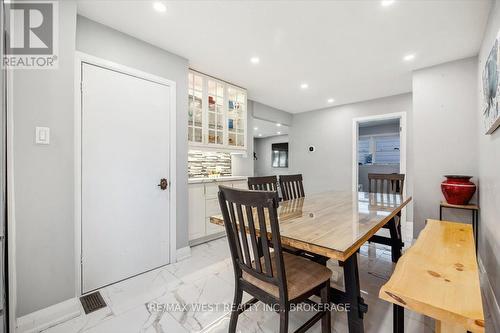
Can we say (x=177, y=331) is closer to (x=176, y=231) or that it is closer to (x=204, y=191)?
(x=176, y=231)

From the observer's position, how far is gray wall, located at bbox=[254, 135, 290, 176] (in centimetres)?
911

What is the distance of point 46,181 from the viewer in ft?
5.22

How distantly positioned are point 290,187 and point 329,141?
2886 mm

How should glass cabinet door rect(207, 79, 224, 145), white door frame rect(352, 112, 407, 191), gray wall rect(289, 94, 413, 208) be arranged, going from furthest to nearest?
gray wall rect(289, 94, 413, 208) < white door frame rect(352, 112, 407, 191) < glass cabinet door rect(207, 79, 224, 145)

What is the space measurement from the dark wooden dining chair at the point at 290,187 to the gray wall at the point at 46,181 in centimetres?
196

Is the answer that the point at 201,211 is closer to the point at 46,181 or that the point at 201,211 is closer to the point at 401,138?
the point at 46,181

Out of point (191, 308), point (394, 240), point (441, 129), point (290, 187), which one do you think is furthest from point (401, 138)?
point (191, 308)

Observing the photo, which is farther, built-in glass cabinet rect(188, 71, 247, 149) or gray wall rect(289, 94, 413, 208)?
gray wall rect(289, 94, 413, 208)

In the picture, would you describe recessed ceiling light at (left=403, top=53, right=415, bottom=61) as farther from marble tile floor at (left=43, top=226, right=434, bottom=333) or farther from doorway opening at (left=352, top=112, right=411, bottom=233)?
doorway opening at (left=352, top=112, right=411, bottom=233)

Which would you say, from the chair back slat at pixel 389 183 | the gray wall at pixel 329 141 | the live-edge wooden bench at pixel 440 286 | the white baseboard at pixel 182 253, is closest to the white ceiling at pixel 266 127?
the gray wall at pixel 329 141

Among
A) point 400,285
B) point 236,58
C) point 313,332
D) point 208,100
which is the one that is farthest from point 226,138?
point 400,285

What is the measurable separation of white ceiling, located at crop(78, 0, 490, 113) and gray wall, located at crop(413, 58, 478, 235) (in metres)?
0.21

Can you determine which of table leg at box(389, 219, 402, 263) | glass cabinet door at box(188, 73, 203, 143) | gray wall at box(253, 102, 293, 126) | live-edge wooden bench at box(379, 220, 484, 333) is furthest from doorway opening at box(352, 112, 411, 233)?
live-edge wooden bench at box(379, 220, 484, 333)

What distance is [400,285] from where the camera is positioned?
937mm
